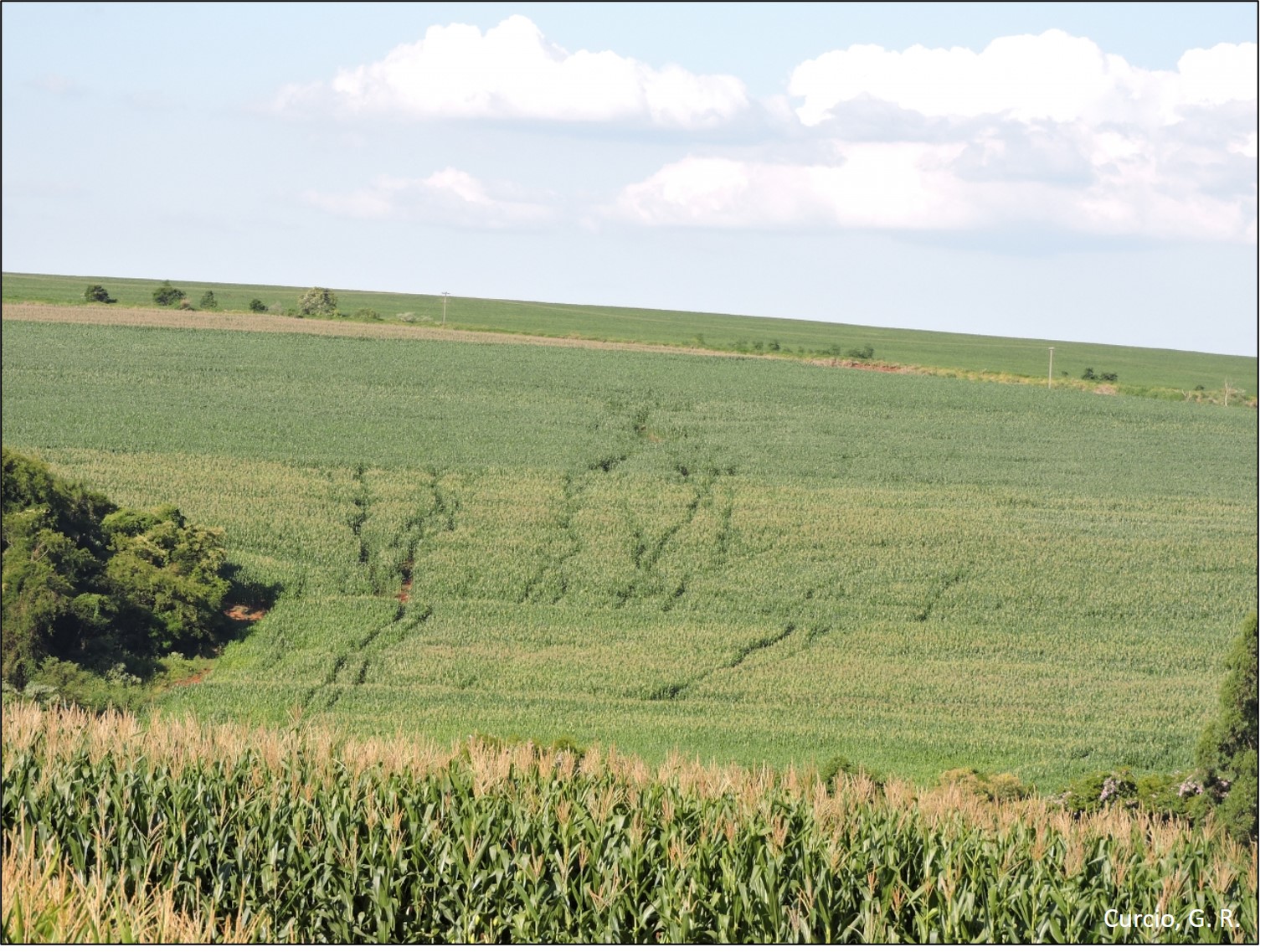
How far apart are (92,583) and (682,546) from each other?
37.1 ft

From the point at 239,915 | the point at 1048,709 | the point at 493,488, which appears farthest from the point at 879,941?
the point at 493,488

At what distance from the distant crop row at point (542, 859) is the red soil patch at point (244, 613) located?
1112 centimetres

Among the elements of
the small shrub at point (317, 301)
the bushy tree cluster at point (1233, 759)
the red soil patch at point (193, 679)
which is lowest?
the red soil patch at point (193, 679)

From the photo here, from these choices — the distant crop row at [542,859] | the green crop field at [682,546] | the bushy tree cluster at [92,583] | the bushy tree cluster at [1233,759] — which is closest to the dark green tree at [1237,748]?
the bushy tree cluster at [1233,759]

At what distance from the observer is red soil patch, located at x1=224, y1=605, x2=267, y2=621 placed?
21844 millimetres

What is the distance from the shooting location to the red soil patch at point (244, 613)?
71.7 feet

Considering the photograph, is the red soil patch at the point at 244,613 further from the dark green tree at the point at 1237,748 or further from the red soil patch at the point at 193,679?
the dark green tree at the point at 1237,748

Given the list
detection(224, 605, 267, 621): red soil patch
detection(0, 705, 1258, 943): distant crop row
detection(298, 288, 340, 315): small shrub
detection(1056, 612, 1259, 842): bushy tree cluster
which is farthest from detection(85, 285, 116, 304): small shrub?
detection(1056, 612, 1259, 842): bushy tree cluster

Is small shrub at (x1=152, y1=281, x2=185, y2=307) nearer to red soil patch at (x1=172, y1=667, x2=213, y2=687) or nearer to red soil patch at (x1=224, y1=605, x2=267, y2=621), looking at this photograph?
red soil patch at (x1=224, y1=605, x2=267, y2=621)

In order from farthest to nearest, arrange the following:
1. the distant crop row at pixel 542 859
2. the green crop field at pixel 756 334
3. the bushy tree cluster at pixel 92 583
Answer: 1. the green crop field at pixel 756 334
2. the bushy tree cluster at pixel 92 583
3. the distant crop row at pixel 542 859

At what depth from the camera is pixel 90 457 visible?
2886cm

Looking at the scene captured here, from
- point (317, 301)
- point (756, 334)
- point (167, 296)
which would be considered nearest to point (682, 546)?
point (317, 301)

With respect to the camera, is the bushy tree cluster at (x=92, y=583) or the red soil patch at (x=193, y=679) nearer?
the bushy tree cluster at (x=92, y=583)

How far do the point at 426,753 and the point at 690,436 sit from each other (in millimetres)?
23028
